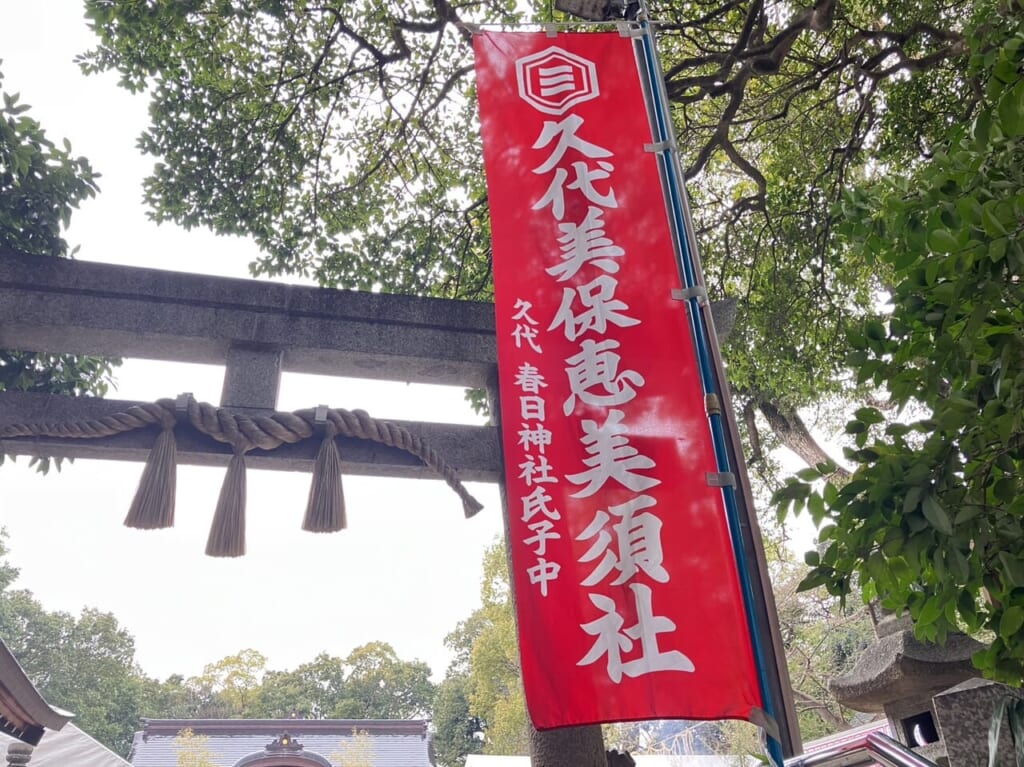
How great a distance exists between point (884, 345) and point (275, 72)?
18.6 feet

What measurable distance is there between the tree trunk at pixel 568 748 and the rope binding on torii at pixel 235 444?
894 millimetres

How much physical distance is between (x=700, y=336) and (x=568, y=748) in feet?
4.94

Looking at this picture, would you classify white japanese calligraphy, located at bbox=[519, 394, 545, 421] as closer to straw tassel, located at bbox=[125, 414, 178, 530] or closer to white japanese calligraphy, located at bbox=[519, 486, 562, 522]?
white japanese calligraphy, located at bbox=[519, 486, 562, 522]

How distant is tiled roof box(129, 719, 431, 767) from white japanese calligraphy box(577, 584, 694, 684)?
62.5 feet

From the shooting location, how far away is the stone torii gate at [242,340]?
2.94 m

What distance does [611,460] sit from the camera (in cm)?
223

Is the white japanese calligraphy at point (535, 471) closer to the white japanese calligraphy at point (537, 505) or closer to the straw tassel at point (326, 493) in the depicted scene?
the white japanese calligraphy at point (537, 505)

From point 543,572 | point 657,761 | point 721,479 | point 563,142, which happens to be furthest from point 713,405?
point 657,761

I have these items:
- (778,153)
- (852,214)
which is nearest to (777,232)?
(778,153)

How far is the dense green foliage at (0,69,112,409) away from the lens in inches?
137

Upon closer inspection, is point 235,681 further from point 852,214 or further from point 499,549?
point 852,214

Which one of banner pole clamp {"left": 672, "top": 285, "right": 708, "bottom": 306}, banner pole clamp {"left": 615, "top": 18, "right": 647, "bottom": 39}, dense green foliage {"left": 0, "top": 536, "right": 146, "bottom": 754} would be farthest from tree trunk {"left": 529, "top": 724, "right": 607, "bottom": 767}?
dense green foliage {"left": 0, "top": 536, "right": 146, "bottom": 754}

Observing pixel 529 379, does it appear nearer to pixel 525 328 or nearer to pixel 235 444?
pixel 525 328

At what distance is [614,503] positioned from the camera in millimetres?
2180
